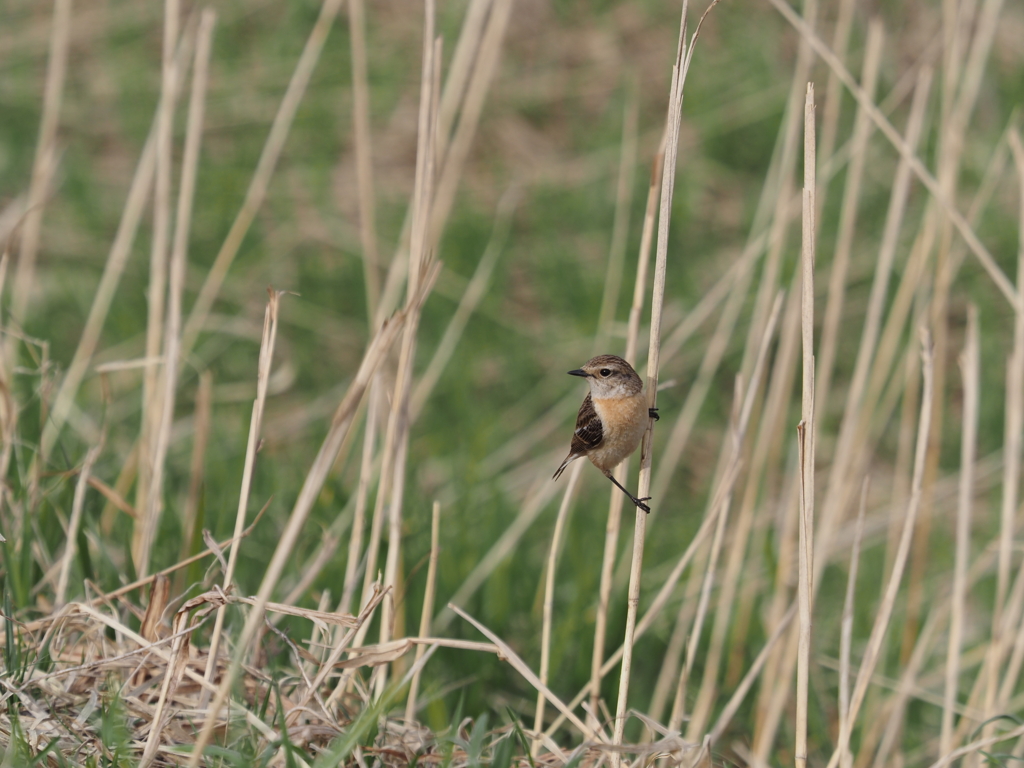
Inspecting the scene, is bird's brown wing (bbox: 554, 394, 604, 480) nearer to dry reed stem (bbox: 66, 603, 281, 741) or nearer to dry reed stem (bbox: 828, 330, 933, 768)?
dry reed stem (bbox: 66, 603, 281, 741)

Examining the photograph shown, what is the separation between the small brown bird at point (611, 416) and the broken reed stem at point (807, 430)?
32cm

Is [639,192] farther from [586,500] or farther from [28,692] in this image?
[28,692]

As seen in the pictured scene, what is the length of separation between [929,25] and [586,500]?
5852 millimetres

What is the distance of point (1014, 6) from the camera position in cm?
815

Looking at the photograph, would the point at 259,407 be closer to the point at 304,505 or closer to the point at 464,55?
the point at 304,505

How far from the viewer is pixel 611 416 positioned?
2066 millimetres

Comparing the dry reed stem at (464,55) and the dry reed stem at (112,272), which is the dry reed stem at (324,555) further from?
the dry reed stem at (464,55)

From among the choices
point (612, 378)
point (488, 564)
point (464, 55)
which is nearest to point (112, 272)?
point (464, 55)

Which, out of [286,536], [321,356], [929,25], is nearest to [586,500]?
[321,356]

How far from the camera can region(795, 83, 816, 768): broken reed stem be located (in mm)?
1933

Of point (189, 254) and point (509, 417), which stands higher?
point (189, 254)

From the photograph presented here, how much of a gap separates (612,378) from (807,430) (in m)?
0.43

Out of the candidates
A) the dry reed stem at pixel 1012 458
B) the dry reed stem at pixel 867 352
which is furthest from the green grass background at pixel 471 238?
the dry reed stem at pixel 1012 458

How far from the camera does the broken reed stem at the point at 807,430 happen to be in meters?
1.93
